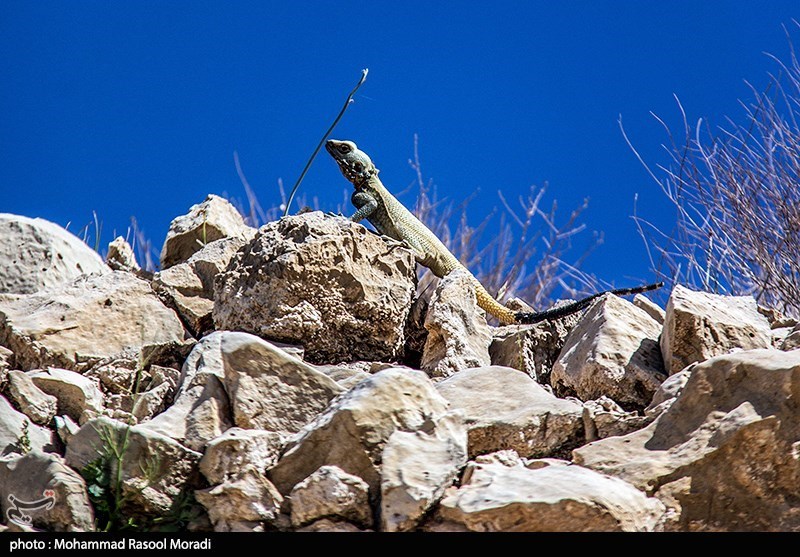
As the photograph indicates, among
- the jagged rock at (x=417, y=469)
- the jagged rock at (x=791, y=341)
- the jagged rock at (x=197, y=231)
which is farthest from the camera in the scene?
the jagged rock at (x=197, y=231)

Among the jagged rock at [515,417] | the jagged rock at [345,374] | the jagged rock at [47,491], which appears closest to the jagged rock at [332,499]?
the jagged rock at [515,417]

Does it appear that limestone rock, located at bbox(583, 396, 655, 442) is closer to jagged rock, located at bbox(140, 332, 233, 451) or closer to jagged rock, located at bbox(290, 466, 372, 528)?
jagged rock, located at bbox(290, 466, 372, 528)

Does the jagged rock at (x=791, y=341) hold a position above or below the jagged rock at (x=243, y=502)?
above

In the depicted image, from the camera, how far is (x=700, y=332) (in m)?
4.93

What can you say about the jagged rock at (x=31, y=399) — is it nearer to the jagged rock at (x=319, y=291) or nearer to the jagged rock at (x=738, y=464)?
the jagged rock at (x=319, y=291)

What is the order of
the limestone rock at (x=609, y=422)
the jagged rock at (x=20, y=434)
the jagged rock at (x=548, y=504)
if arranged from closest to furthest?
the jagged rock at (x=548, y=504), the limestone rock at (x=609, y=422), the jagged rock at (x=20, y=434)

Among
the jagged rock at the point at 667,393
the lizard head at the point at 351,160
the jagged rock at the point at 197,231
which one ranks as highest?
the lizard head at the point at 351,160

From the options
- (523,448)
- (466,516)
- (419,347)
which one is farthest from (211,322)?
(466,516)

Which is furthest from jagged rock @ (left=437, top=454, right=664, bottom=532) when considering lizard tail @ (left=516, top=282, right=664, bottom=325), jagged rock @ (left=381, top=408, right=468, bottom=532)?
lizard tail @ (left=516, top=282, right=664, bottom=325)

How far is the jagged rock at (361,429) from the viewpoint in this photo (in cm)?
377

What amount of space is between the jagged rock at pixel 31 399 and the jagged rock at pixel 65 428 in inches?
9.6

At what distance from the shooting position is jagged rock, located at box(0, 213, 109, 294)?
21.8 feet

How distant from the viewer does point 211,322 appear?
617 cm
